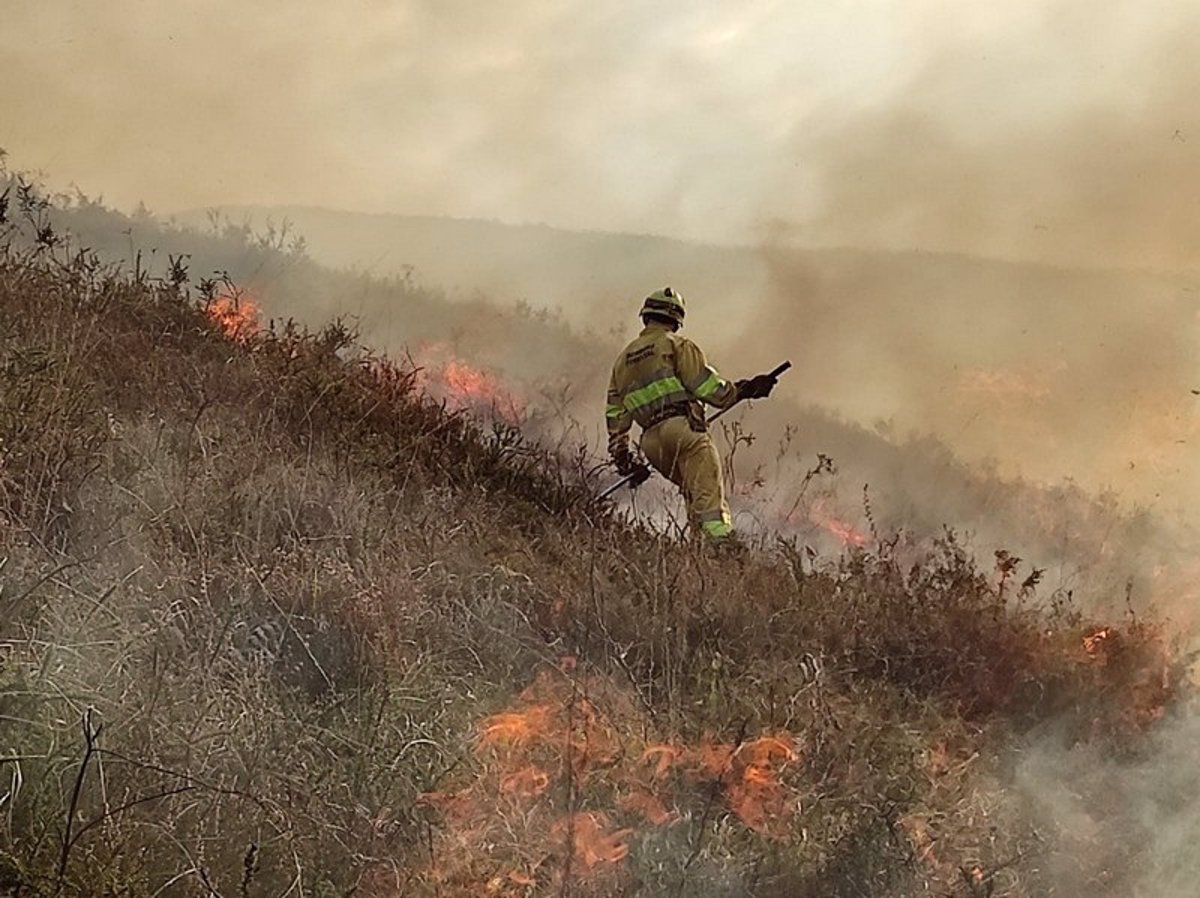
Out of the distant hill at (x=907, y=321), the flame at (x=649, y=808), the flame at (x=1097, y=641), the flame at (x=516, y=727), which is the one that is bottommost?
the flame at (x=649, y=808)

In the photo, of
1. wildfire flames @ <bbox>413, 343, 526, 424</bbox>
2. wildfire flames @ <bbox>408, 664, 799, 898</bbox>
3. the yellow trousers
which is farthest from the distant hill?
wildfire flames @ <bbox>408, 664, 799, 898</bbox>

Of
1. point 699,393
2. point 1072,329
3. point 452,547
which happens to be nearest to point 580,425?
point 699,393

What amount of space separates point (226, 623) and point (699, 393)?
356 cm

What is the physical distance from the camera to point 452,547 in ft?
14.9

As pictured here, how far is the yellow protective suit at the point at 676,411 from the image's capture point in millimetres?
6309

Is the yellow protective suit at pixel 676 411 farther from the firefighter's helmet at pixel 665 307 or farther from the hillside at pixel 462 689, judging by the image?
the hillside at pixel 462 689

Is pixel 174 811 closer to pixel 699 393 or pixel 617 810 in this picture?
pixel 617 810

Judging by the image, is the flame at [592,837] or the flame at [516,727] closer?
the flame at [592,837]

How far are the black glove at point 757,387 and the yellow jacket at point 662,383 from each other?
6 cm

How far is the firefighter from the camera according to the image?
20.7ft

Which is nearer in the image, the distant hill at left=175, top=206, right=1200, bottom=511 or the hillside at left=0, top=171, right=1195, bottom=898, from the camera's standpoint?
the hillside at left=0, top=171, right=1195, bottom=898

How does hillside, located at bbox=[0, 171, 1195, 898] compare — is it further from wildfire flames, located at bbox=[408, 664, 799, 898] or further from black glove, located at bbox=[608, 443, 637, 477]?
black glove, located at bbox=[608, 443, 637, 477]

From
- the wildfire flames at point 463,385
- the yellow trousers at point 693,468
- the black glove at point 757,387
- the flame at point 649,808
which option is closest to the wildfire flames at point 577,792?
the flame at point 649,808

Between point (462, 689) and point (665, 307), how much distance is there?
3484 millimetres
